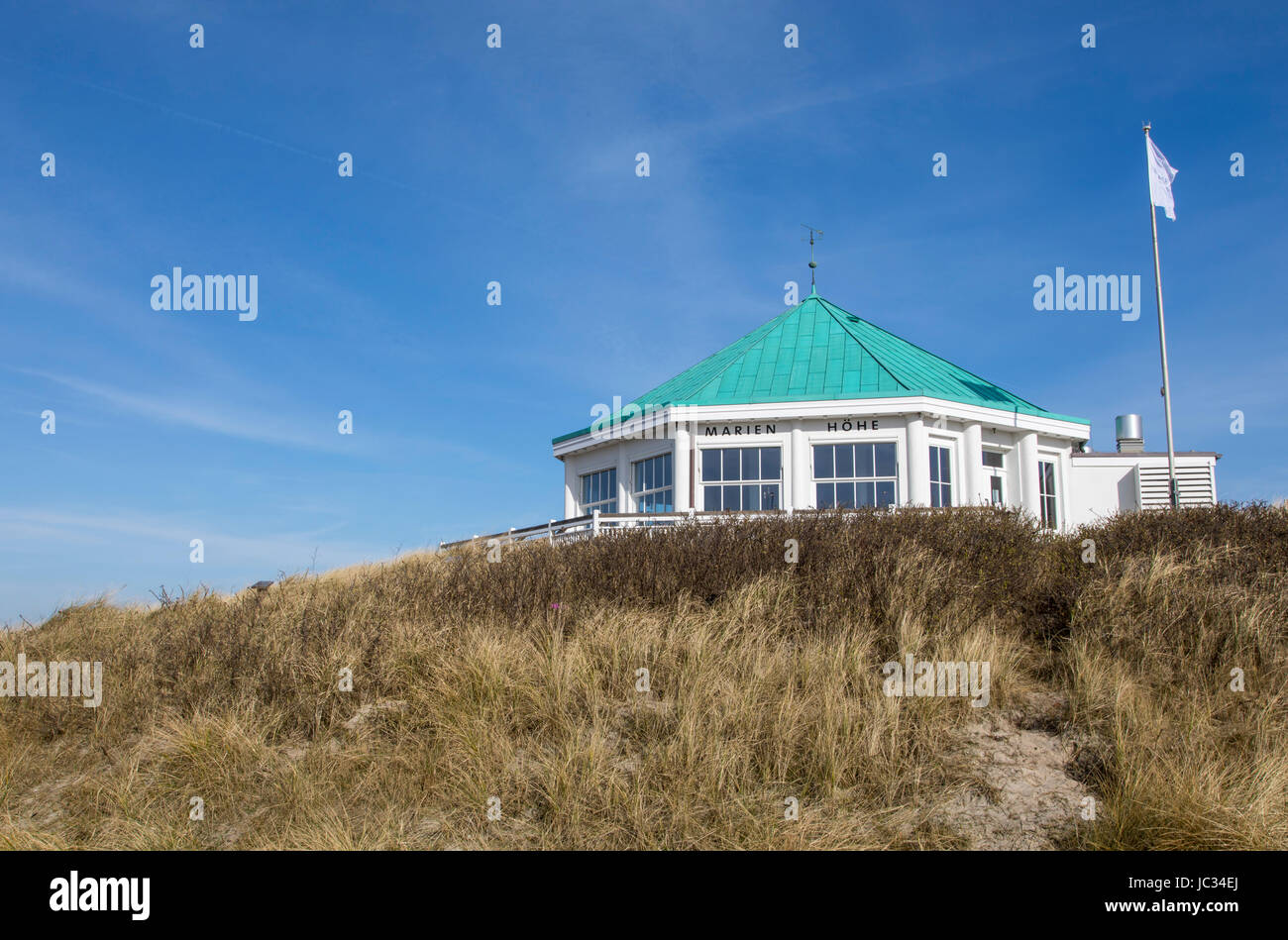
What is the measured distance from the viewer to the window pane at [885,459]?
19.1 meters

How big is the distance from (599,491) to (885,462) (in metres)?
7.52

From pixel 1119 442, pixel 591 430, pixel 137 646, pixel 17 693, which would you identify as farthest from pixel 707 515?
pixel 1119 442

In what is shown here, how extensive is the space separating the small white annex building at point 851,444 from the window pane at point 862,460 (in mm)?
22

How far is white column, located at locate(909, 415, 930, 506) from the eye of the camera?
18.6m

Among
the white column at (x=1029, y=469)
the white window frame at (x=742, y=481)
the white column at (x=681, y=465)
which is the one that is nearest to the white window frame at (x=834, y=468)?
the white window frame at (x=742, y=481)

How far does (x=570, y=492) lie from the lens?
2398 centimetres

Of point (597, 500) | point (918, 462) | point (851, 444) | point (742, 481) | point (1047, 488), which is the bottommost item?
point (1047, 488)

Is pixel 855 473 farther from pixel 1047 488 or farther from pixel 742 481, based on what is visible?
pixel 1047 488

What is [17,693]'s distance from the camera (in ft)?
28.4

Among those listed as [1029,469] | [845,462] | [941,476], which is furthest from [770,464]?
[1029,469]

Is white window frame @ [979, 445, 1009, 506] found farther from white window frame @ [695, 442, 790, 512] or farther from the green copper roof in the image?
white window frame @ [695, 442, 790, 512]

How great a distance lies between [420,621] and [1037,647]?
586cm

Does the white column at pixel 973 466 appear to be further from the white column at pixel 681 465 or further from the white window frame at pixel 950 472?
the white column at pixel 681 465
